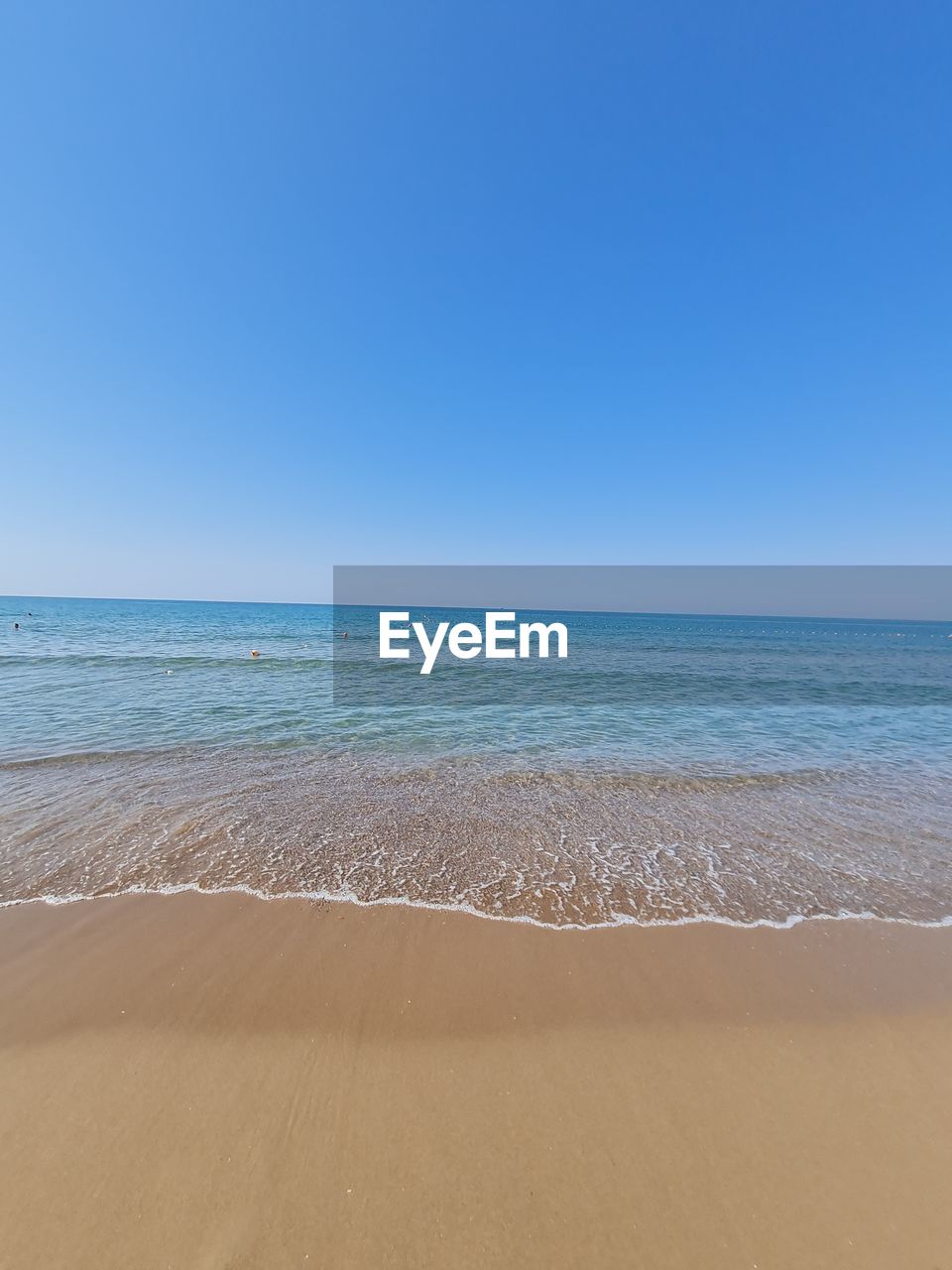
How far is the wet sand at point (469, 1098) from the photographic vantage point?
7.48ft

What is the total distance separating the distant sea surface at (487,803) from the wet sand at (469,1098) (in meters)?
0.81

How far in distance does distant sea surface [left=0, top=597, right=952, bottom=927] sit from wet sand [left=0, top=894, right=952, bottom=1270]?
2.65ft

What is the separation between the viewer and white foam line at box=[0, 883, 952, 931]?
4781 mm

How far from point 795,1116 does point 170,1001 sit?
14.8ft

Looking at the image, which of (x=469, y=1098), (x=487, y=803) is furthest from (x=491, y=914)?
(x=487, y=803)

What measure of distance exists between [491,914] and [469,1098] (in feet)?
6.53

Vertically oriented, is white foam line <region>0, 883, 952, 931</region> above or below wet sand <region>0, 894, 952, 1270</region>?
below

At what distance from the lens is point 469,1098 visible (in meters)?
2.91

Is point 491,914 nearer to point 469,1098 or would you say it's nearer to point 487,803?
point 469,1098

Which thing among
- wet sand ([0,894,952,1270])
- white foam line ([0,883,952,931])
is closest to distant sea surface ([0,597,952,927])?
white foam line ([0,883,952,931])

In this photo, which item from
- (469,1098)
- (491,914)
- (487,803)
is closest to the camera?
(469,1098)

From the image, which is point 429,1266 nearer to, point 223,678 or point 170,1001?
point 170,1001

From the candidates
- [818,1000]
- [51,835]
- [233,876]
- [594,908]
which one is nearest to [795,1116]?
[818,1000]

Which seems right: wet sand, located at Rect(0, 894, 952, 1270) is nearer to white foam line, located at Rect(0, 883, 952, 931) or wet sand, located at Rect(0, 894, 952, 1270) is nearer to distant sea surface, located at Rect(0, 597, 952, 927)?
white foam line, located at Rect(0, 883, 952, 931)
